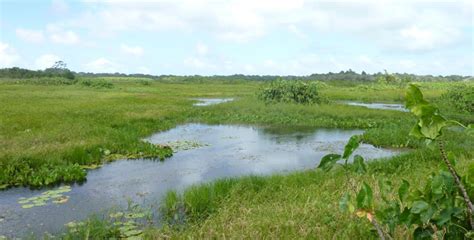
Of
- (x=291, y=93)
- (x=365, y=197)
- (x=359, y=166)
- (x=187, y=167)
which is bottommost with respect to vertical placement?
(x=187, y=167)

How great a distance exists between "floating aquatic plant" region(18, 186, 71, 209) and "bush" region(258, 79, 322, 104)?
72.1 ft

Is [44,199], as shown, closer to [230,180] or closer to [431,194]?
[230,180]

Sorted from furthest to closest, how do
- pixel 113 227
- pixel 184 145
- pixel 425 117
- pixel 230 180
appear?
pixel 184 145, pixel 230 180, pixel 113 227, pixel 425 117

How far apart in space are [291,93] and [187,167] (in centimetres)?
1880

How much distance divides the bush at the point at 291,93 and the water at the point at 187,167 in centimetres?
919

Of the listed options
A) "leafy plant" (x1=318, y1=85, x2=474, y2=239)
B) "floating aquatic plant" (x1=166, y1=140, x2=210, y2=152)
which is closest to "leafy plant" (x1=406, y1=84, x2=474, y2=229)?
"leafy plant" (x1=318, y1=85, x2=474, y2=239)

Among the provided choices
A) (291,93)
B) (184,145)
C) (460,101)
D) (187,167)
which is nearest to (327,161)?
(187,167)

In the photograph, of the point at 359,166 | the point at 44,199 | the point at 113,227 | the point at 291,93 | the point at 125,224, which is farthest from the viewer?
the point at 291,93

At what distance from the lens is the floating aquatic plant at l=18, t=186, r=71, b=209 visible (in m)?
8.59

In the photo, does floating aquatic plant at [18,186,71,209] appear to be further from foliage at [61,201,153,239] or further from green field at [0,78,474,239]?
foliage at [61,201,153,239]

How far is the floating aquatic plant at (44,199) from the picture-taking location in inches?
338

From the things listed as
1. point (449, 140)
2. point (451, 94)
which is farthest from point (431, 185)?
point (451, 94)

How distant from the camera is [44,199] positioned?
8.88 m

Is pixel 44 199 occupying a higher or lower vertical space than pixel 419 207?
lower
